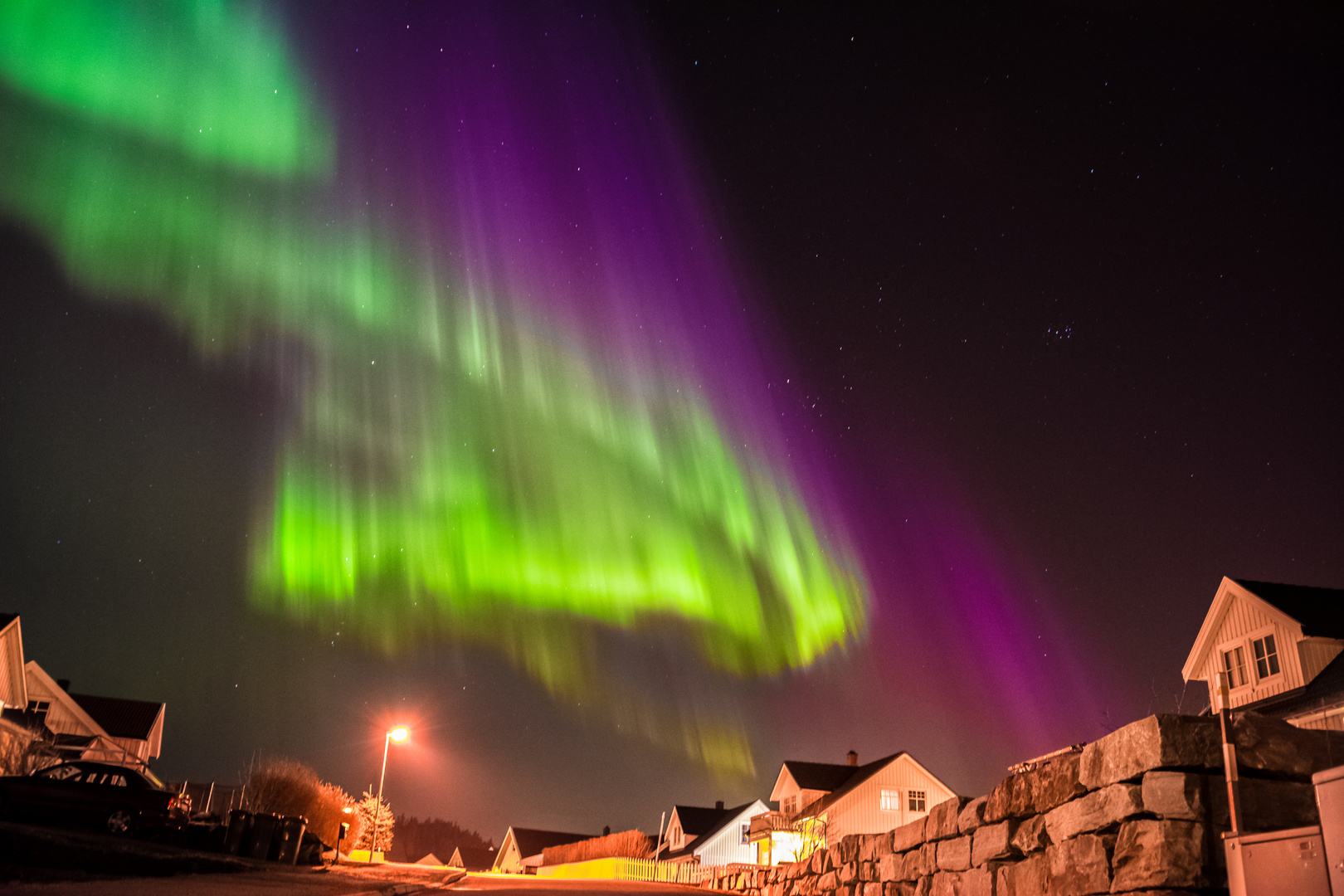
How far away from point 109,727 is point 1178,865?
7346 centimetres

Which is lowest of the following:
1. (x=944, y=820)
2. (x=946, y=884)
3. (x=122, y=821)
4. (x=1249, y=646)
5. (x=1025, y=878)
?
(x=122, y=821)

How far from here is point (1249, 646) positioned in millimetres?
27062

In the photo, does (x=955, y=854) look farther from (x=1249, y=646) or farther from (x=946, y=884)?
(x=1249, y=646)

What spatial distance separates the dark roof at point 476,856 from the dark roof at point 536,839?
21.4 m

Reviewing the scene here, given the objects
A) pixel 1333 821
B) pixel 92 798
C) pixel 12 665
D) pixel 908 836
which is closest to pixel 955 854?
pixel 908 836

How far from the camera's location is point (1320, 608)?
Result: 85.1 ft

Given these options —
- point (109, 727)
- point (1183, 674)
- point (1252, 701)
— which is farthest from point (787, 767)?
point (109, 727)

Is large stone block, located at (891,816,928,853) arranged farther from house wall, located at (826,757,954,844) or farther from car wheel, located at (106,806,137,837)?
house wall, located at (826,757,954,844)

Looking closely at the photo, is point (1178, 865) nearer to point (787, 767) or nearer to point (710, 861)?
point (787, 767)

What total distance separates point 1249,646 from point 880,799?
111 ft

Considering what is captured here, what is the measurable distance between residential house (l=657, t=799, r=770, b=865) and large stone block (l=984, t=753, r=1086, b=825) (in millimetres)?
58518

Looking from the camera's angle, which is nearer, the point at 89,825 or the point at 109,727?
the point at 89,825

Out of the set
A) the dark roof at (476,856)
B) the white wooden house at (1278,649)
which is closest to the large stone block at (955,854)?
the white wooden house at (1278,649)

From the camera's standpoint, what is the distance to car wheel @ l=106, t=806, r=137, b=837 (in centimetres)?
1808
